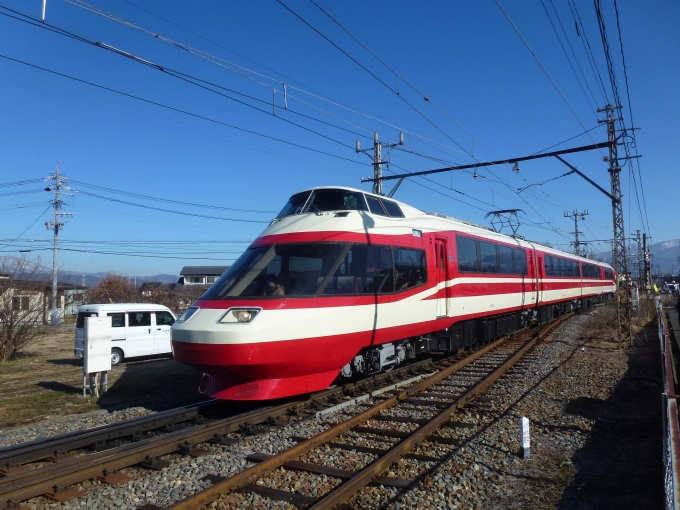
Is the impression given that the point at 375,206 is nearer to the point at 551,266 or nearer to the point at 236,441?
the point at 236,441

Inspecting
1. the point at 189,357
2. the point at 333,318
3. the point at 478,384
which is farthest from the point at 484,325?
the point at 189,357

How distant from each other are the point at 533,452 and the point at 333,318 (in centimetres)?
326

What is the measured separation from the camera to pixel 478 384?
9.38 meters

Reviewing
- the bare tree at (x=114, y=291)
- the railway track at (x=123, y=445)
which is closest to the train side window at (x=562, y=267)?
the railway track at (x=123, y=445)

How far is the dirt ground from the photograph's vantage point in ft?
29.7

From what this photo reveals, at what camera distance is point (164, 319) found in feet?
51.9

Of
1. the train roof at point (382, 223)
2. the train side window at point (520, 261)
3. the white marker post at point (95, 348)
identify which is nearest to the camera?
the train roof at point (382, 223)

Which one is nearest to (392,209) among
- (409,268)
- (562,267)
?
(409,268)

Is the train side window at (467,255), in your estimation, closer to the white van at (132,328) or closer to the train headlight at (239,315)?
the train headlight at (239,315)

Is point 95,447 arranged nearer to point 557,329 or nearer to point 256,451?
point 256,451

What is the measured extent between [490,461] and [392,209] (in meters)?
5.46

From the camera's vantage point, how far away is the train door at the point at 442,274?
1082 centimetres

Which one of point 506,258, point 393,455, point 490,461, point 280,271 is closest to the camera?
point 393,455

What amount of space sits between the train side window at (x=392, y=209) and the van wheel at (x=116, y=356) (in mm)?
9059
